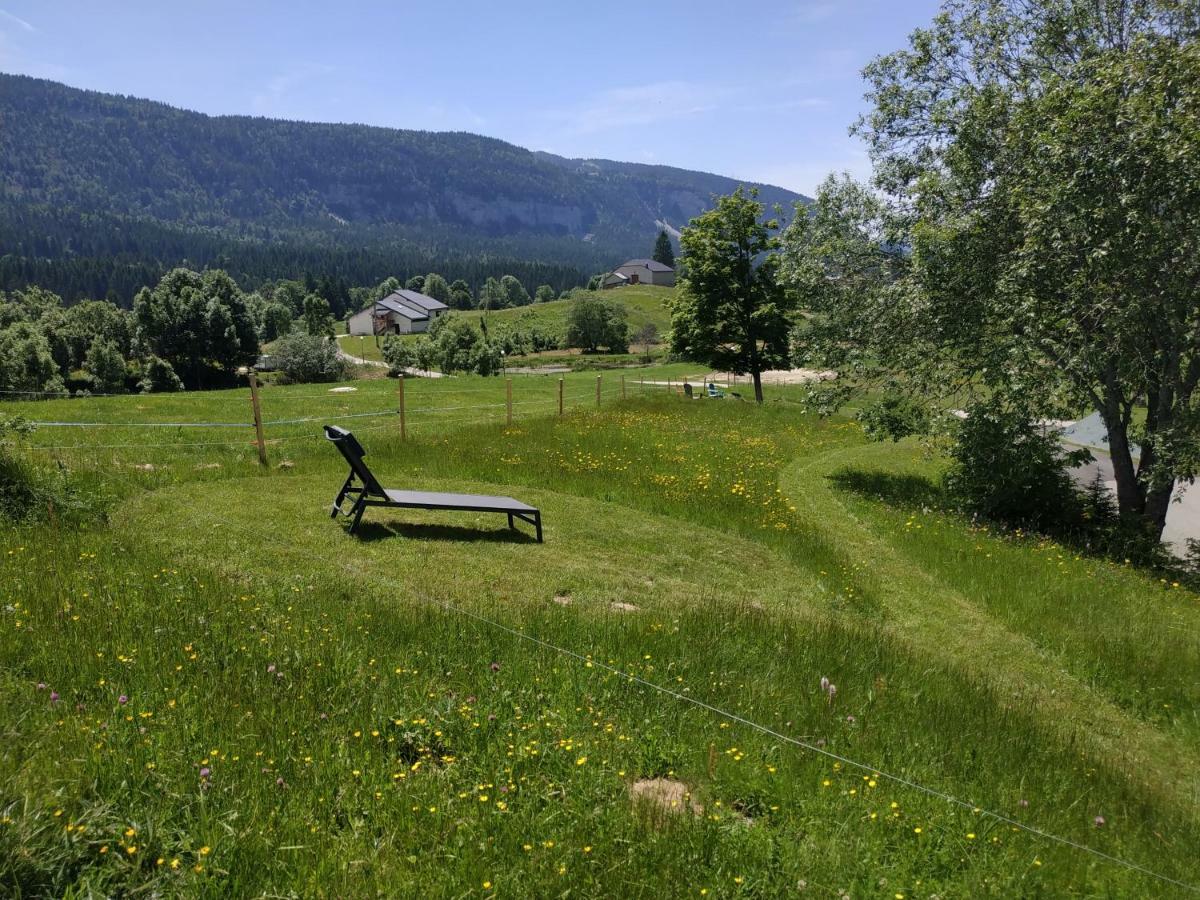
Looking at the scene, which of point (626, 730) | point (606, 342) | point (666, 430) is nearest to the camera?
point (626, 730)

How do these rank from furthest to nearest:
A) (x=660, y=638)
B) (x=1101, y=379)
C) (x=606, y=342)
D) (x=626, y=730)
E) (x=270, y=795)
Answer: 1. (x=606, y=342)
2. (x=1101, y=379)
3. (x=660, y=638)
4. (x=626, y=730)
5. (x=270, y=795)

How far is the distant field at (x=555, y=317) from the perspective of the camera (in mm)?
128125

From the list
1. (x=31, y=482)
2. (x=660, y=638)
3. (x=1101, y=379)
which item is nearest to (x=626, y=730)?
(x=660, y=638)

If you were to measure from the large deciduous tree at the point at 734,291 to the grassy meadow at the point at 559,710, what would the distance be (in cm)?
2459

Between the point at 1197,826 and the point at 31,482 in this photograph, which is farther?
the point at 31,482

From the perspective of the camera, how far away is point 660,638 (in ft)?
22.3

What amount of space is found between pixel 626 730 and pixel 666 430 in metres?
17.4

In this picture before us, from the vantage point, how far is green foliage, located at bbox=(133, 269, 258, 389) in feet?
239

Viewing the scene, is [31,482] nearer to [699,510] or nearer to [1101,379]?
[699,510]

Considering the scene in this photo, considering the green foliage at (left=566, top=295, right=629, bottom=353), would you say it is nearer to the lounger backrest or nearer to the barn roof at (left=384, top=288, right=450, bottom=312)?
the barn roof at (left=384, top=288, right=450, bottom=312)

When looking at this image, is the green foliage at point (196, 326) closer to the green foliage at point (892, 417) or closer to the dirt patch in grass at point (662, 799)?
the green foliage at point (892, 417)

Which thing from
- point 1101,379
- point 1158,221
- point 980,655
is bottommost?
point 980,655

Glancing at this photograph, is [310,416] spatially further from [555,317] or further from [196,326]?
[555,317]

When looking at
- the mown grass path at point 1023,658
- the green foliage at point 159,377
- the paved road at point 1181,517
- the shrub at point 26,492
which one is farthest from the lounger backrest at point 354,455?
the green foliage at point 159,377
